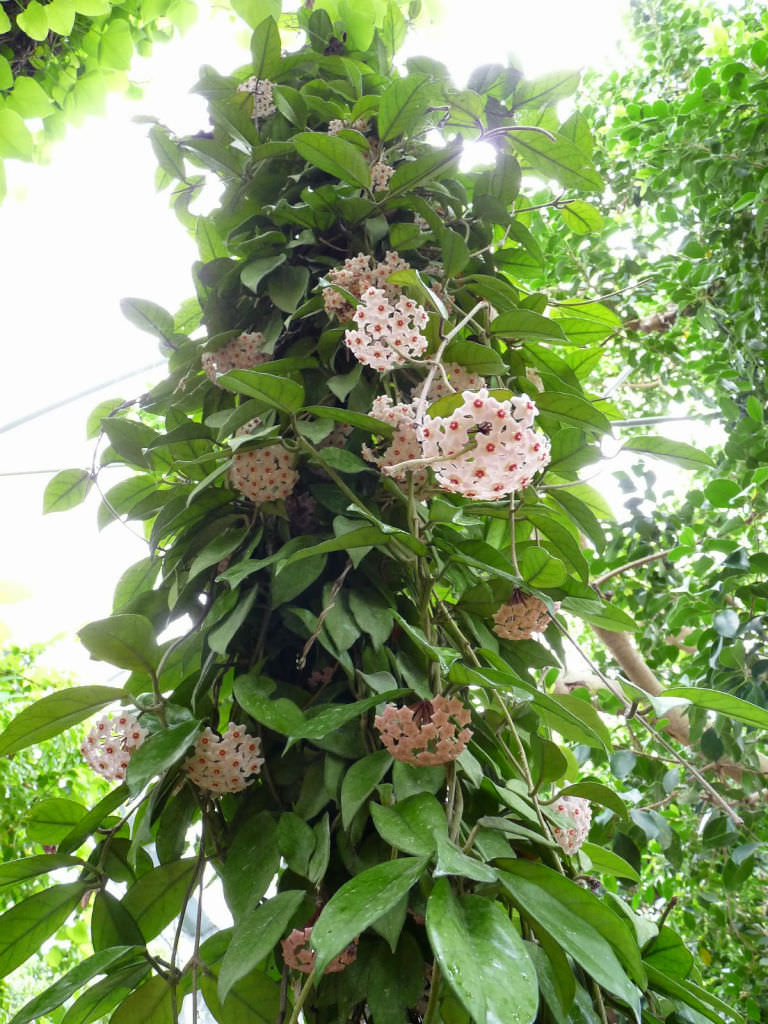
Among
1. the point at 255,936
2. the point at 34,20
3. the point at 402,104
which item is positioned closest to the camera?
the point at 255,936

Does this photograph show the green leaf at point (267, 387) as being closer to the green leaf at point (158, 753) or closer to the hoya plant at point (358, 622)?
the hoya plant at point (358, 622)

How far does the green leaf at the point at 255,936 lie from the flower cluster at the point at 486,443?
1.00 ft

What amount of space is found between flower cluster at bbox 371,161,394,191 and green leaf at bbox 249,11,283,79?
0.69ft

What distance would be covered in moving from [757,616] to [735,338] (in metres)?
Answer: 0.68

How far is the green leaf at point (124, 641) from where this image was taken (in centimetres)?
56

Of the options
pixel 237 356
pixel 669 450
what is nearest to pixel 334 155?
pixel 237 356

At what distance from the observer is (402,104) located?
833mm

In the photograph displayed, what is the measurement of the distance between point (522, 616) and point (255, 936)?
1.07 ft

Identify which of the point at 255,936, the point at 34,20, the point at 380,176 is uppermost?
the point at 34,20

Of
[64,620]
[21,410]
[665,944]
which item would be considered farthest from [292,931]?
[64,620]

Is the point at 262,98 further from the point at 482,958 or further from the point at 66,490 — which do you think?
the point at 482,958

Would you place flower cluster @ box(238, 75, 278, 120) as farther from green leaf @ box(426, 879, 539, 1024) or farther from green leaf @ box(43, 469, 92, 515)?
green leaf @ box(426, 879, 539, 1024)

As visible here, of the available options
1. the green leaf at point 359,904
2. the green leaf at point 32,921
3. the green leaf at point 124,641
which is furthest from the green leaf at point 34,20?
the green leaf at point 359,904

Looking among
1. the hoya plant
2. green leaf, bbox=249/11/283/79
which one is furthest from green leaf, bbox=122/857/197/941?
green leaf, bbox=249/11/283/79
